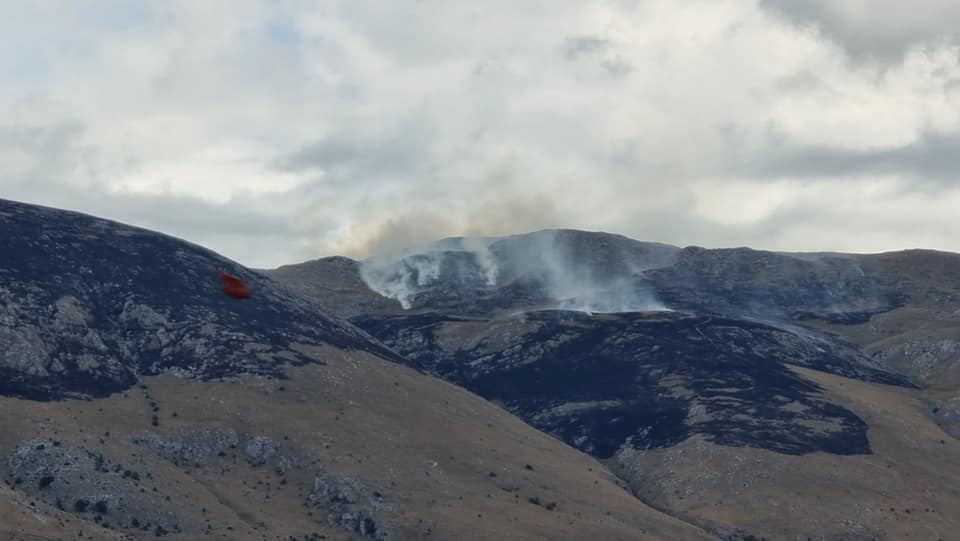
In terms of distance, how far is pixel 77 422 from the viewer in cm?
19512

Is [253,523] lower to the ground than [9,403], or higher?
lower

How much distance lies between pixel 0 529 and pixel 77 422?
164ft

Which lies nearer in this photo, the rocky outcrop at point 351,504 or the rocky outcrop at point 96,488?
the rocky outcrop at point 96,488

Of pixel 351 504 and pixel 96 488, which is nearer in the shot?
pixel 96 488

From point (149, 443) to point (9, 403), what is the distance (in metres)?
20.2

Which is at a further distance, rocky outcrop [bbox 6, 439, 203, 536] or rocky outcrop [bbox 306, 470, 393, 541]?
rocky outcrop [bbox 306, 470, 393, 541]

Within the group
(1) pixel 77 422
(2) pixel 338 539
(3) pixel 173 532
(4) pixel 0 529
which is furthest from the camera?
(1) pixel 77 422

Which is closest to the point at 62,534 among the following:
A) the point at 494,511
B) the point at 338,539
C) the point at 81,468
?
the point at 81,468

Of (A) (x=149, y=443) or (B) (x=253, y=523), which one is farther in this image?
(A) (x=149, y=443)

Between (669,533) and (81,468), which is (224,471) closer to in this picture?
(81,468)

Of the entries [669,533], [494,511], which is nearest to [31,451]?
[494,511]

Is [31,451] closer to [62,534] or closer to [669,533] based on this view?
[62,534]

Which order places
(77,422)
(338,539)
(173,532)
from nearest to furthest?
1. (173,532)
2. (338,539)
3. (77,422)

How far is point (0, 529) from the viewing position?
479 feet
